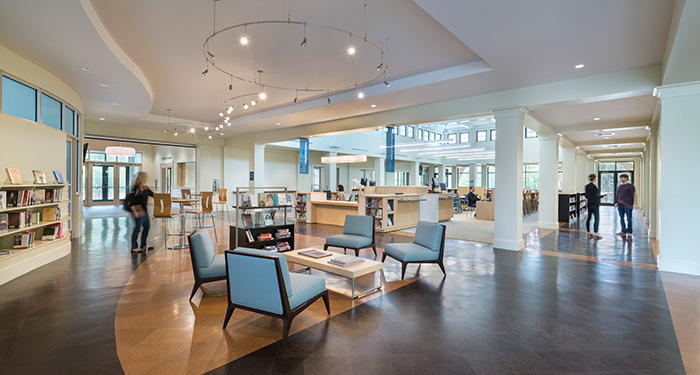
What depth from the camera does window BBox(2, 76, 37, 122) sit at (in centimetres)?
483

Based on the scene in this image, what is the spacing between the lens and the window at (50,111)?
19.1ft

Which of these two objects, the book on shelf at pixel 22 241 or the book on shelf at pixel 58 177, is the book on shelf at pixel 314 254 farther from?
the book on shelf at pixel 58 177

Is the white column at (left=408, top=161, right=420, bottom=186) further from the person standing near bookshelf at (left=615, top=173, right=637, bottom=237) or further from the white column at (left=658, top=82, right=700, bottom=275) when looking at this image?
the white column at (left=658, top=82, right=700, bottom=275)

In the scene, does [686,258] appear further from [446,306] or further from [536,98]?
[446,306]

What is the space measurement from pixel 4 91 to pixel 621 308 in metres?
8.77

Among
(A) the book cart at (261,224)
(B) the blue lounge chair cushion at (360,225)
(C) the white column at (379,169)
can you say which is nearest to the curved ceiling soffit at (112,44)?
(A) the book cart at (261,224)

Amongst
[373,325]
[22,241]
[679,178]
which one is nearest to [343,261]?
[373,325]

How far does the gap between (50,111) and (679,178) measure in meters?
11.1

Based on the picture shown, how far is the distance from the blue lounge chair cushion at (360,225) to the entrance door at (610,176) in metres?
21.2

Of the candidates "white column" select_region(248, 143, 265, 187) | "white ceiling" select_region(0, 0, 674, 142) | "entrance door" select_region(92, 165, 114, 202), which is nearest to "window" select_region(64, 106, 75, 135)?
"white ceiling" select_region(0, 0, 674, 142)

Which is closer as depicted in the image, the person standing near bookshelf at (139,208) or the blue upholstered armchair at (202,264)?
the blue upholstered armchair at (202,264)

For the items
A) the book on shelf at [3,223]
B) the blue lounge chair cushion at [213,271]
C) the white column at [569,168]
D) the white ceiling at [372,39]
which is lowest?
the blue lounge chair cushion at [213,271]

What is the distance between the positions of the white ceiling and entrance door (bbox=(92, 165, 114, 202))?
11.4 m

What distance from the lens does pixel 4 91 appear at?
479 centimetres
